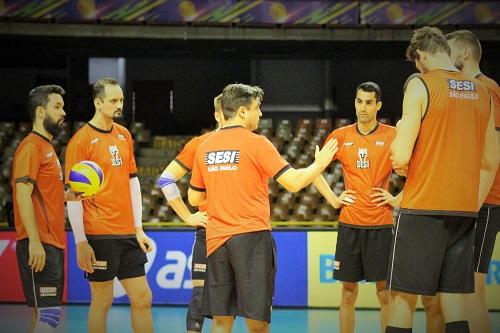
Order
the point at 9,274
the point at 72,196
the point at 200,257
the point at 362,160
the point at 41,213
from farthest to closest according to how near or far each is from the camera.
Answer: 1. the point at 9,274
2. the point at 362,160
3. the point at 200,257
4. the point at 72,196
5. the point at 41,213

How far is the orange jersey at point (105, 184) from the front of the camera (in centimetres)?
581

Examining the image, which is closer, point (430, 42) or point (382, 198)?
point (430, 42)

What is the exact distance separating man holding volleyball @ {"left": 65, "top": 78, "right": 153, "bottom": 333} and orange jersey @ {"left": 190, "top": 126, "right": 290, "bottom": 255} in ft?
4.36

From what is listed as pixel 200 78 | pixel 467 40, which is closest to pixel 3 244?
pixel 467 40

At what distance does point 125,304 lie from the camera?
9.80 meters

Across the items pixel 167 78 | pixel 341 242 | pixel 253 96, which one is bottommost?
pixel 341 242

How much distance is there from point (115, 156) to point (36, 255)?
3.17 feet

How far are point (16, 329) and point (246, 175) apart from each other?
4469 mm

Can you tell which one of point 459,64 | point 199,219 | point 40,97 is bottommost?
point 199,219

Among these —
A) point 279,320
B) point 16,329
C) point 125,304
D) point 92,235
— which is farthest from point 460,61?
point 125,304

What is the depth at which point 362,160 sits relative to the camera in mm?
6539

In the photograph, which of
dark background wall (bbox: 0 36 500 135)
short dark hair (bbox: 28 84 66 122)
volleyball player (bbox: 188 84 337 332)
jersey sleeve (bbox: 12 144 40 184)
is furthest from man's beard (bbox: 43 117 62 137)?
dark background wall (bbox: 0 36 500 135)

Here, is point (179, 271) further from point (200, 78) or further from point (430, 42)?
point (200, 78)

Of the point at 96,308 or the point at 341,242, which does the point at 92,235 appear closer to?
the point at 96,308
